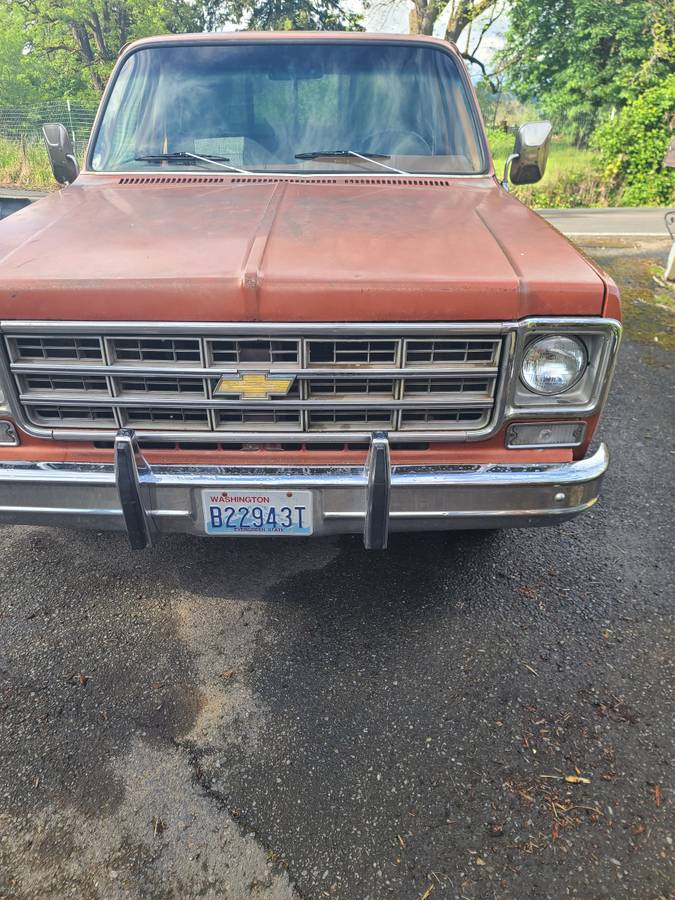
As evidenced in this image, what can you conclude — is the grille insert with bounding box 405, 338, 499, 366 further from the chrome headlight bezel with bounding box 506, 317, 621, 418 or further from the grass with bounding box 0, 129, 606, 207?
the grass with bounding box 0, 129, 606, 207

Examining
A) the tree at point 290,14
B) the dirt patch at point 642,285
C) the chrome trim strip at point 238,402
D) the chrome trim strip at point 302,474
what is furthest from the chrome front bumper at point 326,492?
the tree at point 290,14

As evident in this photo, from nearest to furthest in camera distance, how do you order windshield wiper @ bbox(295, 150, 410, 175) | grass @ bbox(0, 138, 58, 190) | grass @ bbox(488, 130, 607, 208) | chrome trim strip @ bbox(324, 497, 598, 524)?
chrome trim strip @ bbox(324, 497, 598, 524)
windshield wiper @ bbox(295, 150, 410, 175)
grass @ bbox(488, 130, 607, 208)
grass @ bbox(0, 138, 58, 190)

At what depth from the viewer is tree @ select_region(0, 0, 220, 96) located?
73.2ft

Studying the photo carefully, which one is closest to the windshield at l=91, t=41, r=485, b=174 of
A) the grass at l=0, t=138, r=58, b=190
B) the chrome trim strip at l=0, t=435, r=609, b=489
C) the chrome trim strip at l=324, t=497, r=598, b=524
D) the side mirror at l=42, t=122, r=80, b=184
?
the side mirror at l=42, t=122, r=80, b=184

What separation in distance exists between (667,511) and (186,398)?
8.89ft

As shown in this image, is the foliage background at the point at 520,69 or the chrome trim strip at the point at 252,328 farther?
the foliage background at the point at 520,69

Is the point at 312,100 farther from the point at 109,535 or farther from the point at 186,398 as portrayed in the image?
the point at 109,535

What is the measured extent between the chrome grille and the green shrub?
16170mm

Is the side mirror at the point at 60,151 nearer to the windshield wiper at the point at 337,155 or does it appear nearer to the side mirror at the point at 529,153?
the windshield wiper at the point at 337,155

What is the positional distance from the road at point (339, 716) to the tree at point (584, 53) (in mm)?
19423

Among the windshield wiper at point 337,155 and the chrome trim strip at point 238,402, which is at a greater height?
the windshield wiper at point 337,155

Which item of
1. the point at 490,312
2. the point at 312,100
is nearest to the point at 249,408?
the point at 490,312

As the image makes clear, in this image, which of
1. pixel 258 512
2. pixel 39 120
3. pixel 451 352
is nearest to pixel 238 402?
pixel 258 512

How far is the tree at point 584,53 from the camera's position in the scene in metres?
17.5
